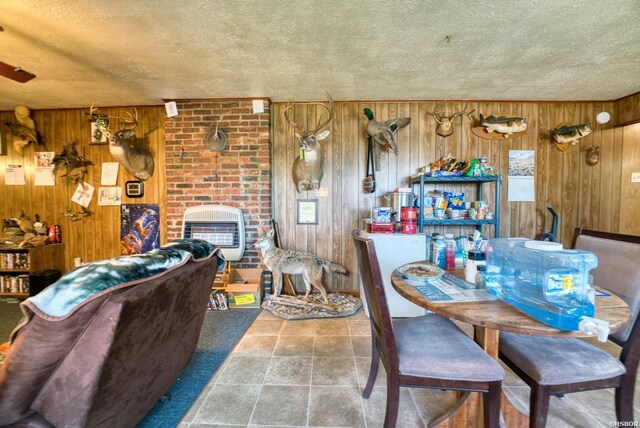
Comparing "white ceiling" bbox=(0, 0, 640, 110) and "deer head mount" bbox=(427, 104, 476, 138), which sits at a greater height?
"white ceiling" bbox=(0, 0, 640, 110)

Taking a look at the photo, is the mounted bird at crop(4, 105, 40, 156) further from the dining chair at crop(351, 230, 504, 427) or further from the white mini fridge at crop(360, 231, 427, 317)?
the dining chair at crop(351, 230, 504, 427)

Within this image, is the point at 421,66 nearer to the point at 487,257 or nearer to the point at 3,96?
the point at 487,257

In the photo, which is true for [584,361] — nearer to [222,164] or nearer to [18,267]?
[222,164]

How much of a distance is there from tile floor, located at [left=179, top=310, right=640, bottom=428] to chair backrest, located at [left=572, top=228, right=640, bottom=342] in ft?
2.01

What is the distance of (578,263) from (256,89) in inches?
117

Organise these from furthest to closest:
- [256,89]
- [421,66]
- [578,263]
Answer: [256,89]
[421,66]
[578,263]

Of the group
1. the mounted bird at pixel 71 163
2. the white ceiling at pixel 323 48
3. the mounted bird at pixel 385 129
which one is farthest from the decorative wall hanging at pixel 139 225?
the mounted bird at pixel 385 129

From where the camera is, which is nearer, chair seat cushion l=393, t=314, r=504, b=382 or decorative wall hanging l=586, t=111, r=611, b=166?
chair seat cushion l=393, t=314, r=504, b=382

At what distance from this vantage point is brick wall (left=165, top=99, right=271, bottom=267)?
3.21 meters

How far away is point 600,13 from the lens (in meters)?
1.74

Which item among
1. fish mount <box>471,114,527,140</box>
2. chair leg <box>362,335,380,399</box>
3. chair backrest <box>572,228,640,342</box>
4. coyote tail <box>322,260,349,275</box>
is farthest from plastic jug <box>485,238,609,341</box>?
fish mount <box>471,114,527,140</box>

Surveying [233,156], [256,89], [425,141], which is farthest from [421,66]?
[233,156]

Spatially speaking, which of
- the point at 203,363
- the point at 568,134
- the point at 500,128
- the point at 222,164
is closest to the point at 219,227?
the point at 222,164

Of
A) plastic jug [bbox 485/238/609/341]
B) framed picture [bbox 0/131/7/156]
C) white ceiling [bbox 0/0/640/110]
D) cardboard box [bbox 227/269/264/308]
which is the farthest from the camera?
framed picture [bbox 0/131/7/156]
